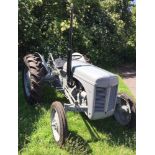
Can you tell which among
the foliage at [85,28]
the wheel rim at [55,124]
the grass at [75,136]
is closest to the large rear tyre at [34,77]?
the grass at [75,136]

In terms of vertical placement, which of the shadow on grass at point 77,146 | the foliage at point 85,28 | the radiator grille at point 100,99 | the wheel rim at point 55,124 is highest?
the foliage at point 85,28

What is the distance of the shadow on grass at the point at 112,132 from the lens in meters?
5.09

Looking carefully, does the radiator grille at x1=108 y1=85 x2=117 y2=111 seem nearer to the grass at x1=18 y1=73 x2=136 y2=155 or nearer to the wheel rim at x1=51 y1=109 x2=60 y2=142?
the grass at x1=18 y1=73 x2=136 y2=155

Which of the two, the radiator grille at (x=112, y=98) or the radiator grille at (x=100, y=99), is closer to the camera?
the radiator grille at (x=100, y=99)

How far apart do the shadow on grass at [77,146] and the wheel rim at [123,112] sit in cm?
83

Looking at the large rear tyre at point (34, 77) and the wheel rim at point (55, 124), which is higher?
the large rear tyre at point (34, 77)

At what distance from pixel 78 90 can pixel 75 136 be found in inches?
27.1

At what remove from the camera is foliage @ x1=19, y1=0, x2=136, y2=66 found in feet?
29.3

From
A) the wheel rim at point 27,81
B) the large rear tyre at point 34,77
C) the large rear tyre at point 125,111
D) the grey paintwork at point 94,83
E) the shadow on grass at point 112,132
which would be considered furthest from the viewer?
the wheel rim at point 27,81

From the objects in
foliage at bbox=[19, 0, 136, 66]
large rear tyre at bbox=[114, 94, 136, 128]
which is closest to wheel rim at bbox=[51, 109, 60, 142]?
large rear tyre at bbox=[114, 94, 136, 128]

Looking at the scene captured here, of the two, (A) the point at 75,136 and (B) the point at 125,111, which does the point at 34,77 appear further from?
(B) the point at 125,111

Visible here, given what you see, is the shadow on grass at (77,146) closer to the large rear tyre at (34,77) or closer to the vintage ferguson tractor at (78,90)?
the vintage ferguson tractor at (78,90)

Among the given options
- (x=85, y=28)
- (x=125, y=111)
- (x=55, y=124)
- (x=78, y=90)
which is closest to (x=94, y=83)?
(x=78, y=90)
